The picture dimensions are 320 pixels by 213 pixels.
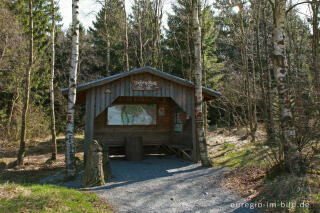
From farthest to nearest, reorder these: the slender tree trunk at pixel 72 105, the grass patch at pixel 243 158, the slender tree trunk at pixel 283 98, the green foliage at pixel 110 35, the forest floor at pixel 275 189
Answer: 1. the green foliage at pixel 110 35
2. the grass patch at pixel 243 158
3. the slender tree trunk at pixel 72 105
4. the slender tree trunk at pixel 283 98
5. the forest floor at pixel 275 189

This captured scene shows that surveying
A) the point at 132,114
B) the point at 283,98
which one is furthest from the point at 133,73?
the point at 283,98

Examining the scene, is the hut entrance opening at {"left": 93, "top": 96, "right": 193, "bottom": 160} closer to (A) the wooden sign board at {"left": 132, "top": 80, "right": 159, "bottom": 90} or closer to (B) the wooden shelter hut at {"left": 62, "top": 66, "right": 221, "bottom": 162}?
(B) the wooden shelter hut at {"left": 62, "top": 66, "right": 221, "bottom": 162}

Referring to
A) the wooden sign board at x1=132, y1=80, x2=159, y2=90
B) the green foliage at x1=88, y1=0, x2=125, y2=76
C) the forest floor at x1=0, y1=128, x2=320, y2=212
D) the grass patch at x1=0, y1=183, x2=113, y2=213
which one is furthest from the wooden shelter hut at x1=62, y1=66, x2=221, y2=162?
the green foliage at x1=88, y1=0, x2=125, y2=76

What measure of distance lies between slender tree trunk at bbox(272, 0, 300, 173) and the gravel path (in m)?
1.50

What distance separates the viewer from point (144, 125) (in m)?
11.2

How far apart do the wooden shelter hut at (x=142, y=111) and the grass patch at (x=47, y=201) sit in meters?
3.64

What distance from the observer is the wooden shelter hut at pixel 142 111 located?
856cm

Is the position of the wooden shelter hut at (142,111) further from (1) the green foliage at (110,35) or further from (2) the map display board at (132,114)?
(1) the green foliage at (110,35)

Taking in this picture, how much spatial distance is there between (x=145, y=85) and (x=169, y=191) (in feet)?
14.3

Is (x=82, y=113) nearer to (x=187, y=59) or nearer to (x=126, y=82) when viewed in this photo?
(x=187, y=59)

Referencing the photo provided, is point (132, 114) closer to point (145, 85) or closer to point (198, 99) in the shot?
point (145, 85)

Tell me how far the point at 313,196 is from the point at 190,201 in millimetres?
2150

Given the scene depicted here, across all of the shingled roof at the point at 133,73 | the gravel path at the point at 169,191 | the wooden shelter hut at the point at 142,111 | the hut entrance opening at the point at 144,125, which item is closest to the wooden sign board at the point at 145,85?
the wooden shelter hut at the point at 142,111

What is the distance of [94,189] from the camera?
219 inches
